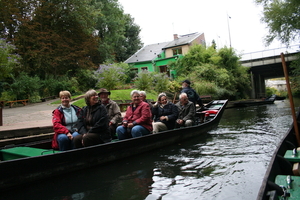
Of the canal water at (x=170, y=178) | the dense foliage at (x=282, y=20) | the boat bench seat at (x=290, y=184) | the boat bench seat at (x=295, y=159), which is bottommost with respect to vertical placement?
the canal water at (x=170, y=178)

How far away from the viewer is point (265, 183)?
2.39 m

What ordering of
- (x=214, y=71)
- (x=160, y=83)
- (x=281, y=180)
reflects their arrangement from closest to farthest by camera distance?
(x=281, y=180)
(x=160, y=83)
(x=214, y=71)

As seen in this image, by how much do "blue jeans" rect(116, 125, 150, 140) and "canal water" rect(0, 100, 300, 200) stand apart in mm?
490

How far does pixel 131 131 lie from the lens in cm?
551

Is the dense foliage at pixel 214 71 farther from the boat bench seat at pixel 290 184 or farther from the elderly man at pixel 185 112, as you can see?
the boat bench seat at pixel 290 184

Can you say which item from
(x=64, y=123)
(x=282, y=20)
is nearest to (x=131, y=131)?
(x=64, y=123)

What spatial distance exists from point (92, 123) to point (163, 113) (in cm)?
217

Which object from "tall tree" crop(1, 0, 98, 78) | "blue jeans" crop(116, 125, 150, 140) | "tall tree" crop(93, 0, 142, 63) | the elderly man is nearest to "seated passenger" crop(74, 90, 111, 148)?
"blue jeans" crop(116, 125, 150, 140)

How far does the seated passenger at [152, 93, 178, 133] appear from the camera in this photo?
6234mm

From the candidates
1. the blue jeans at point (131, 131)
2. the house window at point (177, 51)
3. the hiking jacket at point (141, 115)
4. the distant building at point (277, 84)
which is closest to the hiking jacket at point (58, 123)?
the blue jeans at point (131, 131)

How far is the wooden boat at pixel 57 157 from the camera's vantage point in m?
3.56

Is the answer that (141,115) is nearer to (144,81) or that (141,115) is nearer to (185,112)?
(185,112)

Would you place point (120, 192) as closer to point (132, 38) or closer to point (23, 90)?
point (23, 90)

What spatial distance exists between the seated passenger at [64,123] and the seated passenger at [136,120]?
102 cm
